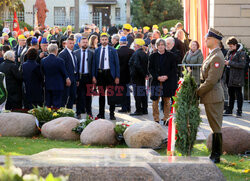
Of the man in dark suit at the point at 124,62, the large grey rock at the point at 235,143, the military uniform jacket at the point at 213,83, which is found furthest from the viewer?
the man in dark suit at the point at 124,62

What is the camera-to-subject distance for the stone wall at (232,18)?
53.6 ft

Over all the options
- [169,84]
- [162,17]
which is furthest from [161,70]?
[162,17]

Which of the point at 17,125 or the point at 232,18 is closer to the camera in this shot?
the point at 17,125

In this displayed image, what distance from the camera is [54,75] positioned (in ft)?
39.8

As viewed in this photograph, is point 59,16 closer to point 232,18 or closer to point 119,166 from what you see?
point 232,18

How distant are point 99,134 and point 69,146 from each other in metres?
0.65

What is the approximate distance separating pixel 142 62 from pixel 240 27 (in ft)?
16.2

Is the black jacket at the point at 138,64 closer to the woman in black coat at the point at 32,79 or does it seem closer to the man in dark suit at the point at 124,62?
the man in dark suit at the point at 124,62

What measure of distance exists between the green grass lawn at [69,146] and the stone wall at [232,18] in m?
7.66

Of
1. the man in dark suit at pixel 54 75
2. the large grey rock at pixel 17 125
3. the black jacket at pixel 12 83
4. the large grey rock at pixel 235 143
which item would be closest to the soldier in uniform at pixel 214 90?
the large grey rock at pixel 235 143

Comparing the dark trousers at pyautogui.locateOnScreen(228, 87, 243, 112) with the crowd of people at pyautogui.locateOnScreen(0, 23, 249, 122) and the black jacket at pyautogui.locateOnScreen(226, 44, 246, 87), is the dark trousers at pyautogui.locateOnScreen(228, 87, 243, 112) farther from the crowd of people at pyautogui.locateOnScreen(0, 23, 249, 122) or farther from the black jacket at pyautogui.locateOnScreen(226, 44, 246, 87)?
the black jacket at pyautogui.locateOnScreen(226, 44, 246, 87)

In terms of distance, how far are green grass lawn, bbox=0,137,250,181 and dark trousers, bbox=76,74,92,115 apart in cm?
281

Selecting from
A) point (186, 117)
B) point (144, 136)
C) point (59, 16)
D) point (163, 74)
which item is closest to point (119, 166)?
point (186, 117)

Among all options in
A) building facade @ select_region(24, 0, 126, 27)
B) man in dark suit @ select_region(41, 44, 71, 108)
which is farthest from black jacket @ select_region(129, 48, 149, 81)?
building facade @ select_region(24, 0, 126, 27)
